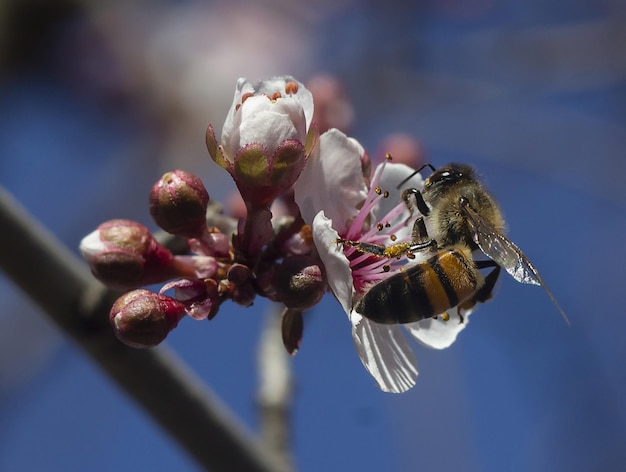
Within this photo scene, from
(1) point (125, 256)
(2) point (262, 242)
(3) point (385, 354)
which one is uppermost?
(1) point (125, 256)

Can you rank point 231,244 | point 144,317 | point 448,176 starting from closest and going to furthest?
point 144,317, point 231,244, point 448,176

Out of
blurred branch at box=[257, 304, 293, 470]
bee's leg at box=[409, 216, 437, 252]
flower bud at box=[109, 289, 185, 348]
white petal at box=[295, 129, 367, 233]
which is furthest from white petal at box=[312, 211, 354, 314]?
blurred branch at box=[257, 304, 293, 470]

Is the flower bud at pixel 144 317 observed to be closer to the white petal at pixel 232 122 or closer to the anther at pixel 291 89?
the white petal at pixel 232 122

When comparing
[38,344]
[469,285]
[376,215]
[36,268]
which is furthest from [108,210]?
[469,285]

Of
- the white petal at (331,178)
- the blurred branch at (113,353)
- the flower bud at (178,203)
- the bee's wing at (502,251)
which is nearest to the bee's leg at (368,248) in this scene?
the white petal at (331,178)

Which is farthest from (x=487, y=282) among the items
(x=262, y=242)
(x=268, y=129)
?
(x=268, y=129)

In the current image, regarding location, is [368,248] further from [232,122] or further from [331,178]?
[232,122]

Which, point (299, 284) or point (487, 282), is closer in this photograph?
point (299, 284)
